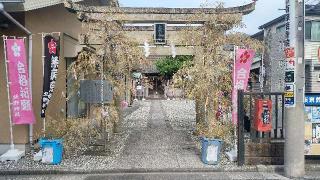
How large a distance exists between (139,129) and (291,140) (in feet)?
28.3

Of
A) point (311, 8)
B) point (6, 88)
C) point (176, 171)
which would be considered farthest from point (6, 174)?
point (311, 8)

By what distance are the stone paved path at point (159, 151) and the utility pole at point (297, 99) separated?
2289 millimetres

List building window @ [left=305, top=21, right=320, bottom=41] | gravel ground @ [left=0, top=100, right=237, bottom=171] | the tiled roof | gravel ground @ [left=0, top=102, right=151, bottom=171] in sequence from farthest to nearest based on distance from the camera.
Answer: building window @ [left=305, top=21, right=320, bottom=41], the tiled roof, gravel ground @ [left=0, top=100, right=237, bottom=171], gravel ground @ [left=0, top=102, right=151, bottom=171]

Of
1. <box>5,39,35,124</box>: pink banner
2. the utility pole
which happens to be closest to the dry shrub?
the utility pole

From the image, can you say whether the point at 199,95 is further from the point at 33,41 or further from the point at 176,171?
the point at 33,41

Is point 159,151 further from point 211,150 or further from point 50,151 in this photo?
point 50,151

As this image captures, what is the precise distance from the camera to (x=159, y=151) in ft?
38.2

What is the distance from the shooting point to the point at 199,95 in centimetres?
1162

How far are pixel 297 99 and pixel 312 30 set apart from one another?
1928 centimetres

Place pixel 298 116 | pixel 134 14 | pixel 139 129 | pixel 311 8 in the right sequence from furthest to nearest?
pixel 311 8, pixel 139 129, pixel 134 14, pixel 298 116

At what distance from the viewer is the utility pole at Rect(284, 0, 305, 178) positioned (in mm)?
8719

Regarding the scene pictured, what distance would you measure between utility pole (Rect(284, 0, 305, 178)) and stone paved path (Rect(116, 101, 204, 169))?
2.29 metres

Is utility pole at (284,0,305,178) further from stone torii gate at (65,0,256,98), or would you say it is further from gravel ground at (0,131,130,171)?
gravel ground at (0,131,130,171)

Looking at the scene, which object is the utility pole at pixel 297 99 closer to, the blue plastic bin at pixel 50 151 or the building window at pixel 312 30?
the blue plastic bin at pixel 50 151
